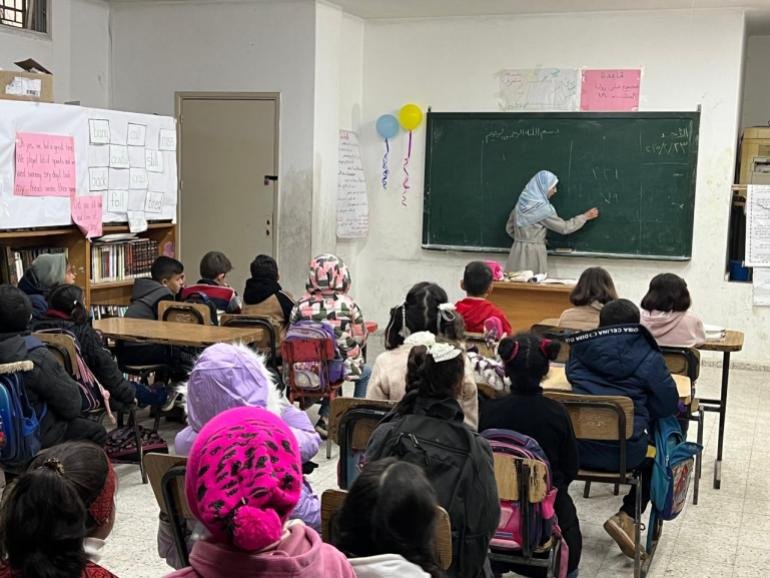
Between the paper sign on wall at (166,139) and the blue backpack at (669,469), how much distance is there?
14.9ft

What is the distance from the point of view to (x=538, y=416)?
305 centimetres

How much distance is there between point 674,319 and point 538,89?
14.2 feet

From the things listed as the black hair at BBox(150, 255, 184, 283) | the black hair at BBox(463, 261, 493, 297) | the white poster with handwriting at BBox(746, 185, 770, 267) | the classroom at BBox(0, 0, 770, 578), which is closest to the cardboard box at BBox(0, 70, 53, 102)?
the classroom at BBox(0, 0, 770, 578)

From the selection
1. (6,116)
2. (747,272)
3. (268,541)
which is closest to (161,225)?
(6,116)

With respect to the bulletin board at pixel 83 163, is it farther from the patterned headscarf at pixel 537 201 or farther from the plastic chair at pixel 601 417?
the plastic chair at pixel 601 417

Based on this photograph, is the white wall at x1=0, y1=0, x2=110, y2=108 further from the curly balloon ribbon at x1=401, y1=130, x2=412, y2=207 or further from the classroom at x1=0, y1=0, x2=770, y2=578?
the curly balloon ribbon at x1=401, y1=130, x2=412, y2=207

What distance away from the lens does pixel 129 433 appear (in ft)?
16.0

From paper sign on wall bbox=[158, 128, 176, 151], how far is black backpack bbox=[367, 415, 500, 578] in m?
4.96

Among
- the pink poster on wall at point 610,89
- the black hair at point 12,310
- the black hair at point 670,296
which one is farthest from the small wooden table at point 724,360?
the pink poster on wall at point 610,89

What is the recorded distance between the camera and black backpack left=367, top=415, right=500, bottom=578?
2371 millimetres

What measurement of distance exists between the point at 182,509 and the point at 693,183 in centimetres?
646

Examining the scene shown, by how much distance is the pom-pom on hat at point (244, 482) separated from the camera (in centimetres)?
133

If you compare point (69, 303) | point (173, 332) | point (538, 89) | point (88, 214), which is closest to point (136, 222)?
point (88, 214)

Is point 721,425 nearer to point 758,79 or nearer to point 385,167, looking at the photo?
point 385,167
